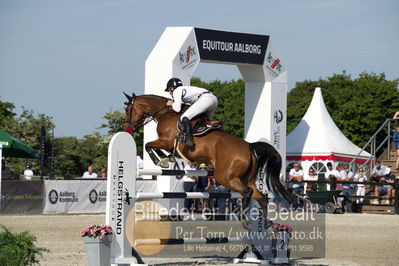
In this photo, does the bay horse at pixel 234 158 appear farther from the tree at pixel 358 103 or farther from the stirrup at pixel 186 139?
the tree at pixel 358 103

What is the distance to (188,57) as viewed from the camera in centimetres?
2164

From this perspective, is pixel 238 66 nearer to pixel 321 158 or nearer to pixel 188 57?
pixel 188 57

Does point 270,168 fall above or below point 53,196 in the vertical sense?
above

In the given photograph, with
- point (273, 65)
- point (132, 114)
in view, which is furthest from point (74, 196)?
point (132, 114)

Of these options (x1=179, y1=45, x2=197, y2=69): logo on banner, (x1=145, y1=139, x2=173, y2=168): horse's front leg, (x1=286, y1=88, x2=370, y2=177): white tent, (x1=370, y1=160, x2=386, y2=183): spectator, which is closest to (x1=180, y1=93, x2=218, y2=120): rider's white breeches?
(x1=145, y1=139, x2=173, y2=168): horse's front leg

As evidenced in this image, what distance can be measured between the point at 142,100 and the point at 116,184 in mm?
2226

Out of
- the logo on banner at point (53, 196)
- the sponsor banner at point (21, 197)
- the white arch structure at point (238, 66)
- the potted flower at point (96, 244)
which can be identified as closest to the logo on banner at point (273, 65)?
the white arch structure at point (238, 66)

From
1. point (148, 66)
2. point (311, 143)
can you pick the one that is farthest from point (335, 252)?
point (311, 143)

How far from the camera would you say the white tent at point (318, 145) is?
97.2 ft

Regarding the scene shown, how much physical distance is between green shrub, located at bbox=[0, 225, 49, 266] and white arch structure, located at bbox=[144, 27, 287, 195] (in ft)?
39.8

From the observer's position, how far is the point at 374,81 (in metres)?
52.9

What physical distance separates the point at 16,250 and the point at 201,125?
3772 millimetres

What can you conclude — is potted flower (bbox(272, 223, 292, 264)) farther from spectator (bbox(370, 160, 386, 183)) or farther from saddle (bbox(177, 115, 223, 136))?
spectator (bbox(370, 160, 386, 183))

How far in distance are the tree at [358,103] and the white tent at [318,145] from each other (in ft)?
58.8
